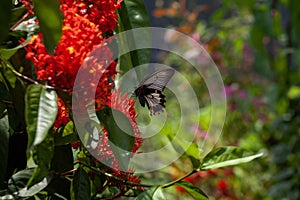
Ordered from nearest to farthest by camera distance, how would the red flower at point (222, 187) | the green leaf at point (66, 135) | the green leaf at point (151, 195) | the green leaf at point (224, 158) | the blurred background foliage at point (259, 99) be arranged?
the green leaf at point (66, 135)
the green leaf at point (151, 195)
the green leaf at point (224, 158)
the blurred background foliage at point (259, 99)
the red flower at point (222, 187)

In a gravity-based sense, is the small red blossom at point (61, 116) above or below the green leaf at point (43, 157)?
above

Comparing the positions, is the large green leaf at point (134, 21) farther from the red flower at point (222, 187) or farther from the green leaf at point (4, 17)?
the red flower at point (222, 187)

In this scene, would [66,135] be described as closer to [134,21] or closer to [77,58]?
[77,58]

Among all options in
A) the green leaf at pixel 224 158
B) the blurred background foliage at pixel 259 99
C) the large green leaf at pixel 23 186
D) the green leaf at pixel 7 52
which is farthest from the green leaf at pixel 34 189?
the blurred background foliage at pixel 259 99

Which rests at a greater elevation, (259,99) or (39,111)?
(39,111)

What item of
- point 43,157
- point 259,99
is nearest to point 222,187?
point 259,99
